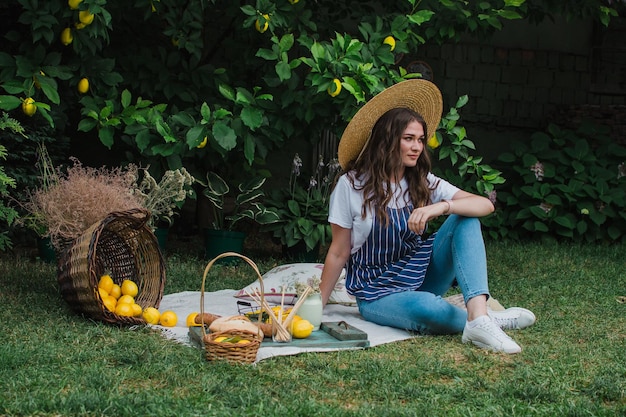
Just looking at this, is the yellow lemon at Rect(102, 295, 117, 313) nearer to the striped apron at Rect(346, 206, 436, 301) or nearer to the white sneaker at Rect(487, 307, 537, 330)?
the striped apron at Rect(346, 206, 436, 301)

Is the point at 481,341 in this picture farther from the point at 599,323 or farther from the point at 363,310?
the point at 599,323

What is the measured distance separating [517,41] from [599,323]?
199 inches

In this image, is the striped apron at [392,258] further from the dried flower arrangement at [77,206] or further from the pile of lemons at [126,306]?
the dried flower arrangement at [77,206]

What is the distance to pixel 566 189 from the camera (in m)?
7.84

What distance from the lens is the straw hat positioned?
4.24 m

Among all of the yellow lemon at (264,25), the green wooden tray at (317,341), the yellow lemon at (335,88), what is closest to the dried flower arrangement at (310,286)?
the green wooden tray at (317,341)

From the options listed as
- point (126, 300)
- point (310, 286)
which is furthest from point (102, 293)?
point (310, 286)

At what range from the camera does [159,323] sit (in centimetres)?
406

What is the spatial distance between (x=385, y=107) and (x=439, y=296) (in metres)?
0.96

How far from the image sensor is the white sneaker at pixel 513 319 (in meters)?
4.18

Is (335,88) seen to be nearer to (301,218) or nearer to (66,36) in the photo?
(301,218)

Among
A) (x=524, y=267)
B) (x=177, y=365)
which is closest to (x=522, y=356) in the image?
(x=177, y=365)

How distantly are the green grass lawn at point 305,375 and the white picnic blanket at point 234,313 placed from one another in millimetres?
64

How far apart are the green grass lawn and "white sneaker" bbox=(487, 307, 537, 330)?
0.10 meters
